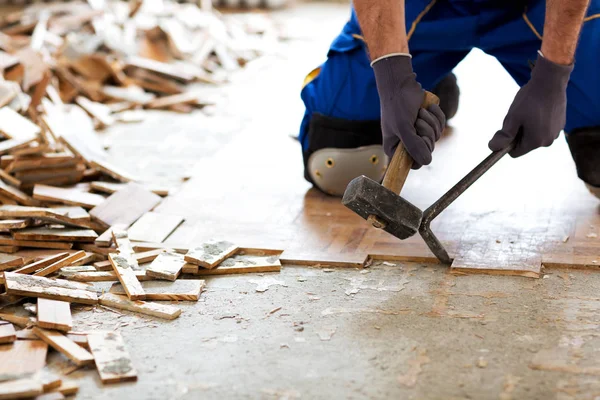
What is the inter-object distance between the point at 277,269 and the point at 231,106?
7.33ft

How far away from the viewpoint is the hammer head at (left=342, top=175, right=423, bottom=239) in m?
2.24

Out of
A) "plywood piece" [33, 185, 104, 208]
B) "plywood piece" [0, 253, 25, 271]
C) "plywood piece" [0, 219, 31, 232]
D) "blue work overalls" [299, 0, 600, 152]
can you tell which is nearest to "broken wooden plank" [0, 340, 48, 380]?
"plywood piece" [0, 253, 25, 271]

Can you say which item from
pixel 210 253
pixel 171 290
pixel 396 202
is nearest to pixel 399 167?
pixel 396 202

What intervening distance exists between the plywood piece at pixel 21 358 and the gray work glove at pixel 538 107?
1520mm

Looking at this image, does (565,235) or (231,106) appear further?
(231,106)

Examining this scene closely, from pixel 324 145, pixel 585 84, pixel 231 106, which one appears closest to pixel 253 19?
pixel 231 106

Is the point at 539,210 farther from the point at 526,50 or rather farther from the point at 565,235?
the point at 526,50

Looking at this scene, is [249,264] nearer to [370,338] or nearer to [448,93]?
[370,338]

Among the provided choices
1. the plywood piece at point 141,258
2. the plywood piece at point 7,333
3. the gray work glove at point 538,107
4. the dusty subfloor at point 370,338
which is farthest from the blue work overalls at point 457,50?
the plywood piece at point 7,333

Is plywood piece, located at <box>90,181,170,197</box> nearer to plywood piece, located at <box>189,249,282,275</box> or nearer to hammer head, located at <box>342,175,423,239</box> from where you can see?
plywood piece, located at <box>189,249,282,275</box>

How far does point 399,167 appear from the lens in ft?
7.87

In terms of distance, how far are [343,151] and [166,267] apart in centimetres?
98

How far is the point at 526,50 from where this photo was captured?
2.92 m

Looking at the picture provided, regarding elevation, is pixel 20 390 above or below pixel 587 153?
above
